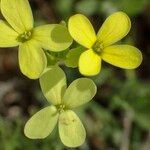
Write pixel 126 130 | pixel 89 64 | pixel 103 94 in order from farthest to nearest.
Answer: pixel 103 94 < pixel 126 130 < pixel 89 64

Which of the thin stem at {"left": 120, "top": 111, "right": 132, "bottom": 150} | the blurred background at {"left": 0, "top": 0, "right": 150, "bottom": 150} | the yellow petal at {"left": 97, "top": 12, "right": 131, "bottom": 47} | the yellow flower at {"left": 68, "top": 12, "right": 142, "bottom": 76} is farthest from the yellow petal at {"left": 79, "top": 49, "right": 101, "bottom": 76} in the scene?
the thin stem at {"left": 120, "top": 111, "right": 132, "bottom": 150}

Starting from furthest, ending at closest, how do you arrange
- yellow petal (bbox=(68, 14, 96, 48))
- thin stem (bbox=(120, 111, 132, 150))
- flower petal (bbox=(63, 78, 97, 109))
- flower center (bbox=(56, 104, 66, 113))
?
thin stem (bbox=(120, 111, 132, 150))
flower center (bbox=(56, 104, 66, 113))
flower petal (bbox=(63, 78, 97, 109))
yellow petal (bbox=(68, 14, 96, 48))

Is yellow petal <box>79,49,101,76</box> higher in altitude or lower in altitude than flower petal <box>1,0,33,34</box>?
lower

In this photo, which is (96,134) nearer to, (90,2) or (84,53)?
(90,2)

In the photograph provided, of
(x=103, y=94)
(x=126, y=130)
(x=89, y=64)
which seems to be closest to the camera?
(x=89, y=64)

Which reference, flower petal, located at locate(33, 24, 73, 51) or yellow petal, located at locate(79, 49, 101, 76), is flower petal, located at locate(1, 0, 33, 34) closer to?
flower petal, located at locate(33, 24, 73, 51)

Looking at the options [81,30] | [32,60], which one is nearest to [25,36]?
[32,60]

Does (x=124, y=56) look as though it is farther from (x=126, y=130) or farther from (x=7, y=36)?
(x=126, y=130)
